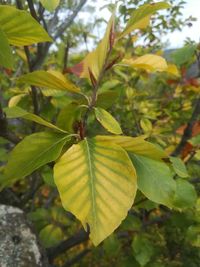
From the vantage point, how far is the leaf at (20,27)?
0.82 m

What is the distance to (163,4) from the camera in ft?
2.88

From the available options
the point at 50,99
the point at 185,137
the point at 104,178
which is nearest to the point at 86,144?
the point at 104,178

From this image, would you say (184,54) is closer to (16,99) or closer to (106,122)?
(16,99)

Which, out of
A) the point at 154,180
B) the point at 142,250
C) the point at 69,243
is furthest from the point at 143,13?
the point at 69,243

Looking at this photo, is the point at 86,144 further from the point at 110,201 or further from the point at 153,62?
the point at 153,62

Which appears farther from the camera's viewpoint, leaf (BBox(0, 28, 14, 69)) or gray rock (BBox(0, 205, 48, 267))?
gray rock (BBox(0, 205, 48, 267))

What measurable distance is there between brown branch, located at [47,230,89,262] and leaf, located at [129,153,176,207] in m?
1.22

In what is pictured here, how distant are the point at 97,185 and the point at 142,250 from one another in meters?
1.30

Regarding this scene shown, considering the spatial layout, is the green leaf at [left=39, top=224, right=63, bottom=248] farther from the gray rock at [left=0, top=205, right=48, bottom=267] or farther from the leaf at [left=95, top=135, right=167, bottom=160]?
the leaf at [left=95, top=135, right=167, bottom=160]

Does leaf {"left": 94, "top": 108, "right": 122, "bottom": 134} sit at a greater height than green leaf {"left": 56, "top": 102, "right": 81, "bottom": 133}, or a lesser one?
greater

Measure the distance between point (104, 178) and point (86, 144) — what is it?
99mm

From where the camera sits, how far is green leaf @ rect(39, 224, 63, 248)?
2295 mm

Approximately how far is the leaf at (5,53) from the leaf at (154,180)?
0.38 metres

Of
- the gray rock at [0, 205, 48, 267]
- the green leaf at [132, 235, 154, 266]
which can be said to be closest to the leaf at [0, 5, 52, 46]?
the gray rock at [0, 205, 48, 267]
